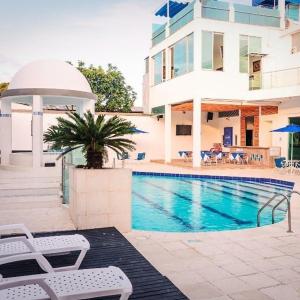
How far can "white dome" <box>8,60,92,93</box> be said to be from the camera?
1630cm

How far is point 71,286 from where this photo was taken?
2.91m

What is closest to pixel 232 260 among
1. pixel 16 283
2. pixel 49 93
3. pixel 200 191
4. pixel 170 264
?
pixel 170 264

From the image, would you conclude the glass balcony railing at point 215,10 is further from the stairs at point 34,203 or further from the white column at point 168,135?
the stairs at point 34,203

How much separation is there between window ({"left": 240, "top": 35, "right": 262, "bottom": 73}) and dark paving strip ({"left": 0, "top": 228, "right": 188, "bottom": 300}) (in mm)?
18122

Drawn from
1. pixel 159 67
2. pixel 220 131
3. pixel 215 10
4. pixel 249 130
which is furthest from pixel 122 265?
pixel 220 131

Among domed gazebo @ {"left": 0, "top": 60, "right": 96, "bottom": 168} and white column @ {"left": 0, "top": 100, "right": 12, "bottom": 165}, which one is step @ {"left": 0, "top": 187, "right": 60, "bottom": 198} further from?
white column @ {"left": 0, "top": 100, "right": 12, "bottom": 165}

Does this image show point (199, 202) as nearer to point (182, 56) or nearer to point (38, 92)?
point (38, 92)

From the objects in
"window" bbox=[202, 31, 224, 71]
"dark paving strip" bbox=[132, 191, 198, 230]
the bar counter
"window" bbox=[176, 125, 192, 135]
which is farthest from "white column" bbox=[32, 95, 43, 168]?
"window" bbox=[176, 125, 192, 135]

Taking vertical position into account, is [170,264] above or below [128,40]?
below

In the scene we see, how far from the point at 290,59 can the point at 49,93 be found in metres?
14.9

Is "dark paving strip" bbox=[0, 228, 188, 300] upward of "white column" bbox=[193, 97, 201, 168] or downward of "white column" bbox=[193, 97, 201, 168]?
downward

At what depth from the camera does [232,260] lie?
16.8ft

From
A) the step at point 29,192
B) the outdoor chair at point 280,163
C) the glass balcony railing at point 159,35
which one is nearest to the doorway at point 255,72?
the outdoor chair at point 280,163

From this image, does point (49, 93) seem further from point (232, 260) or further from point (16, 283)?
point (16, 283)
